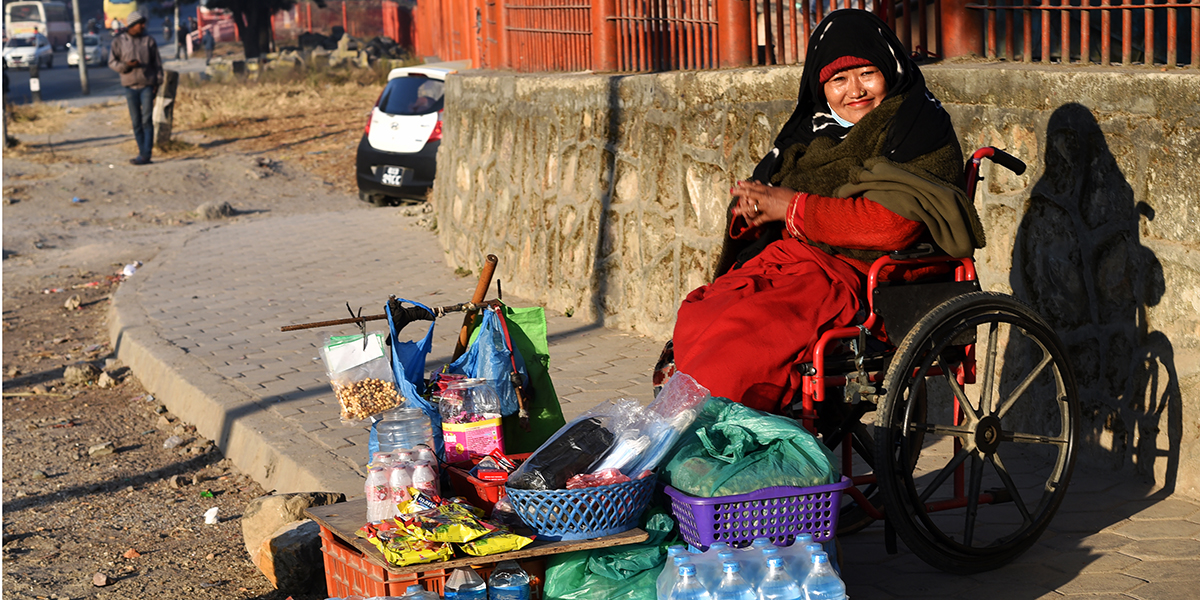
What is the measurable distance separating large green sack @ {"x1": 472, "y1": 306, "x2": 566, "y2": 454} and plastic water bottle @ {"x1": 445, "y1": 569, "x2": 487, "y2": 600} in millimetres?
752

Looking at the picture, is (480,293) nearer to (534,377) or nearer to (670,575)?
(534,377)

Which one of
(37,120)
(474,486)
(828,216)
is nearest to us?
(474,486)

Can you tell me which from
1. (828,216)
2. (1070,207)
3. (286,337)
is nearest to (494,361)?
(828,216)

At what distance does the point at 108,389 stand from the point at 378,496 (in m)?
4.86

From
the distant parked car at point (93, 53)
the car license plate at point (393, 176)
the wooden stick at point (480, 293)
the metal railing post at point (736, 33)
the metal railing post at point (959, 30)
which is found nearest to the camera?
the wooden stick at point (480, 293)

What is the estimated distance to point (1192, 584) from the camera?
11.0 feet

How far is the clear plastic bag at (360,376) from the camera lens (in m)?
3.62

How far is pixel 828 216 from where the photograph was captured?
139 inches


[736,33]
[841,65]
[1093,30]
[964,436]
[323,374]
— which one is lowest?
[323,374]

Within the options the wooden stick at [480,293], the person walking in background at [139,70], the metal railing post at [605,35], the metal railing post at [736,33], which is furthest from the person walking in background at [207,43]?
the wooden stick at [480,293]

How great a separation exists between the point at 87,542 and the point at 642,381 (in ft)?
8.72

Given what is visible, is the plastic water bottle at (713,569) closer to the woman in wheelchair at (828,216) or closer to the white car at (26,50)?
the woman in wheelchair at (828,216)

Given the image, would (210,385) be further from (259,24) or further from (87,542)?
(259,24)

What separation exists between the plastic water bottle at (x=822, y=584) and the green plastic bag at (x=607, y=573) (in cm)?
40
